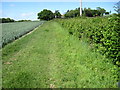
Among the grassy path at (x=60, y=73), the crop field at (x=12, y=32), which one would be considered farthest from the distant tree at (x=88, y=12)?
the grassy path at (x=60, y=73)

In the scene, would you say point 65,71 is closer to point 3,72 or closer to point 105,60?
point 105,60

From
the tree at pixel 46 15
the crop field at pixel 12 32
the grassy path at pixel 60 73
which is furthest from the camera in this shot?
the tree at pixel 46 15

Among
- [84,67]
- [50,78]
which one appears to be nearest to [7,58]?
[50,78]

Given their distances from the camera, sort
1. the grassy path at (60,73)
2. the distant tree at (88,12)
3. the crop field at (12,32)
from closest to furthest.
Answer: the grassy path at (60,73) < the crop field at (12,32) < the distant tree at (88,12)

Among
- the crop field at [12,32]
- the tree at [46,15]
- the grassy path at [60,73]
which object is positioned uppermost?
the tree at [46,15]

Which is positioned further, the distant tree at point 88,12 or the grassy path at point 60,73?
the distant tree at point 88,12

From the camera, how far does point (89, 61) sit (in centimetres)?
626

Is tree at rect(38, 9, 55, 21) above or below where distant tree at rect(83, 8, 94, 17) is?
above

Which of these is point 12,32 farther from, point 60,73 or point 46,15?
point 46,15

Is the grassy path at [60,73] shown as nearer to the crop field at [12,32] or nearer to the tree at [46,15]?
the crop field at [12,32]

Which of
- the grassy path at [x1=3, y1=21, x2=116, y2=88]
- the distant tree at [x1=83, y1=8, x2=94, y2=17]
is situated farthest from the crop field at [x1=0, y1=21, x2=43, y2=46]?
the distant tree at [x1=83, y1=8, x2=94, y2=17]

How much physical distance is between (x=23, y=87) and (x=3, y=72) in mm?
1723

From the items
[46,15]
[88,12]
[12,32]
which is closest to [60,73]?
[12,32]

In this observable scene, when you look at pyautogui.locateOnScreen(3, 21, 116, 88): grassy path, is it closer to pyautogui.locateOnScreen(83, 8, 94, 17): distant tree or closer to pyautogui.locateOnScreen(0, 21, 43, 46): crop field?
pyautogui.locateOnScreen(0, 21, 43, 46): crop field
